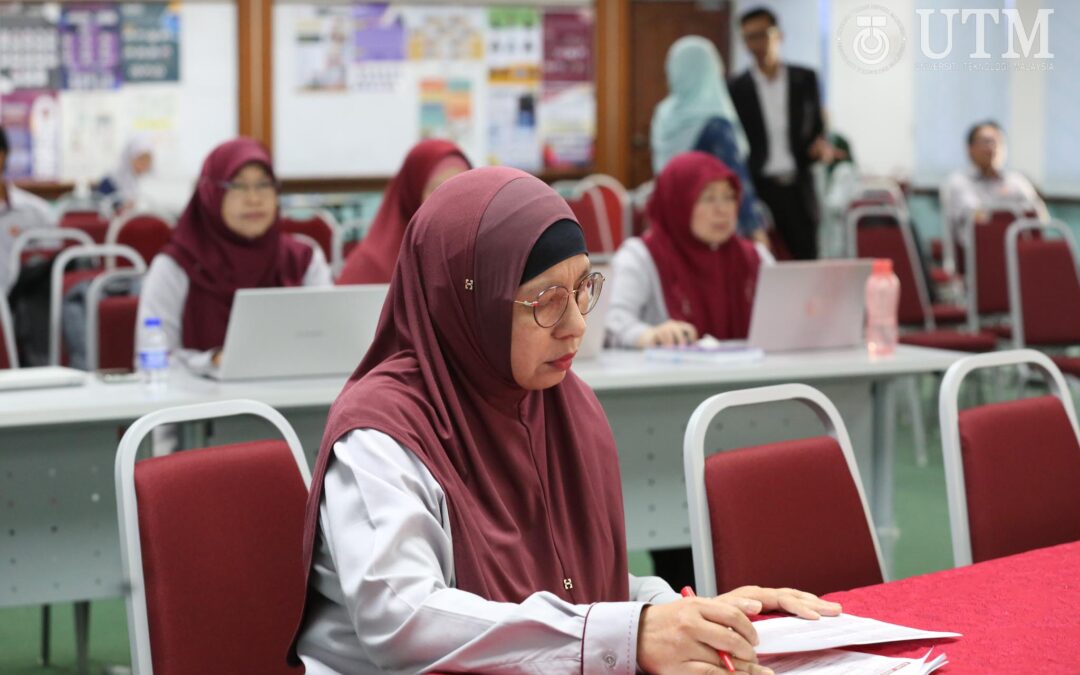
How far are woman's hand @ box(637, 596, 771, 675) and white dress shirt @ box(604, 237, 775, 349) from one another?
2.26 meters

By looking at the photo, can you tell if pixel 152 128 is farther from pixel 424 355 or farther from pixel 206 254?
pixel 424 355

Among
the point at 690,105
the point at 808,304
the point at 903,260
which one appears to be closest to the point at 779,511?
the point at 808,304

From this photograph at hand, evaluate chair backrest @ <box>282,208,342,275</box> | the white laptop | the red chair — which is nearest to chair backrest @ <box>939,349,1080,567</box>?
the white laptop

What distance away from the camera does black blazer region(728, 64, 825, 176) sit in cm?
584

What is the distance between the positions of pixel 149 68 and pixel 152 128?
38 cm

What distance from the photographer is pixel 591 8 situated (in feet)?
31.3

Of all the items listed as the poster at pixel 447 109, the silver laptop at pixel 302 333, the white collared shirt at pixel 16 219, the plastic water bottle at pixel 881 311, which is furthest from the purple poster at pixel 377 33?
the silver laptop at pixel 302 333

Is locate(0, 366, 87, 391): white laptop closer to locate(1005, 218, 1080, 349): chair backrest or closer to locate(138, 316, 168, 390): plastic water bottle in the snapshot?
locate(138, 316, 168, 390): plastic water bottle

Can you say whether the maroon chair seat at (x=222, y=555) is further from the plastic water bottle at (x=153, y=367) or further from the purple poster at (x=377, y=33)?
the purple poster at (x=377, y=33)

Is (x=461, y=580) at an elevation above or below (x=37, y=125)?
below

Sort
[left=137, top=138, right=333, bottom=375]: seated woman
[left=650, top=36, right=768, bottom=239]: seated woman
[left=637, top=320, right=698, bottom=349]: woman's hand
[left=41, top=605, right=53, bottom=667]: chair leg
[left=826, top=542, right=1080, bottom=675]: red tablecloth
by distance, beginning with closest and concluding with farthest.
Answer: [left=826, top=542, right=1080, bottom=675]: red tablecloth → [left=41, top=605, right=53, bottom=667]: chair leg → [left=637, top=320, right=698, bottom=349]: woman's hand → [left=137, top=138, right=333, bottom=375]: seated woman → [left=650, top=36, right=768, bottom=239]: seated woman

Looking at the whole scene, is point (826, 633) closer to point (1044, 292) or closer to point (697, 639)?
point (697, 639)

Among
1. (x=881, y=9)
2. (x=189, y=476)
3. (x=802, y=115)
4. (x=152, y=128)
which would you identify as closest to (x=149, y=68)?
(x=152, y=128)

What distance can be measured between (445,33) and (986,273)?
15.8ft
